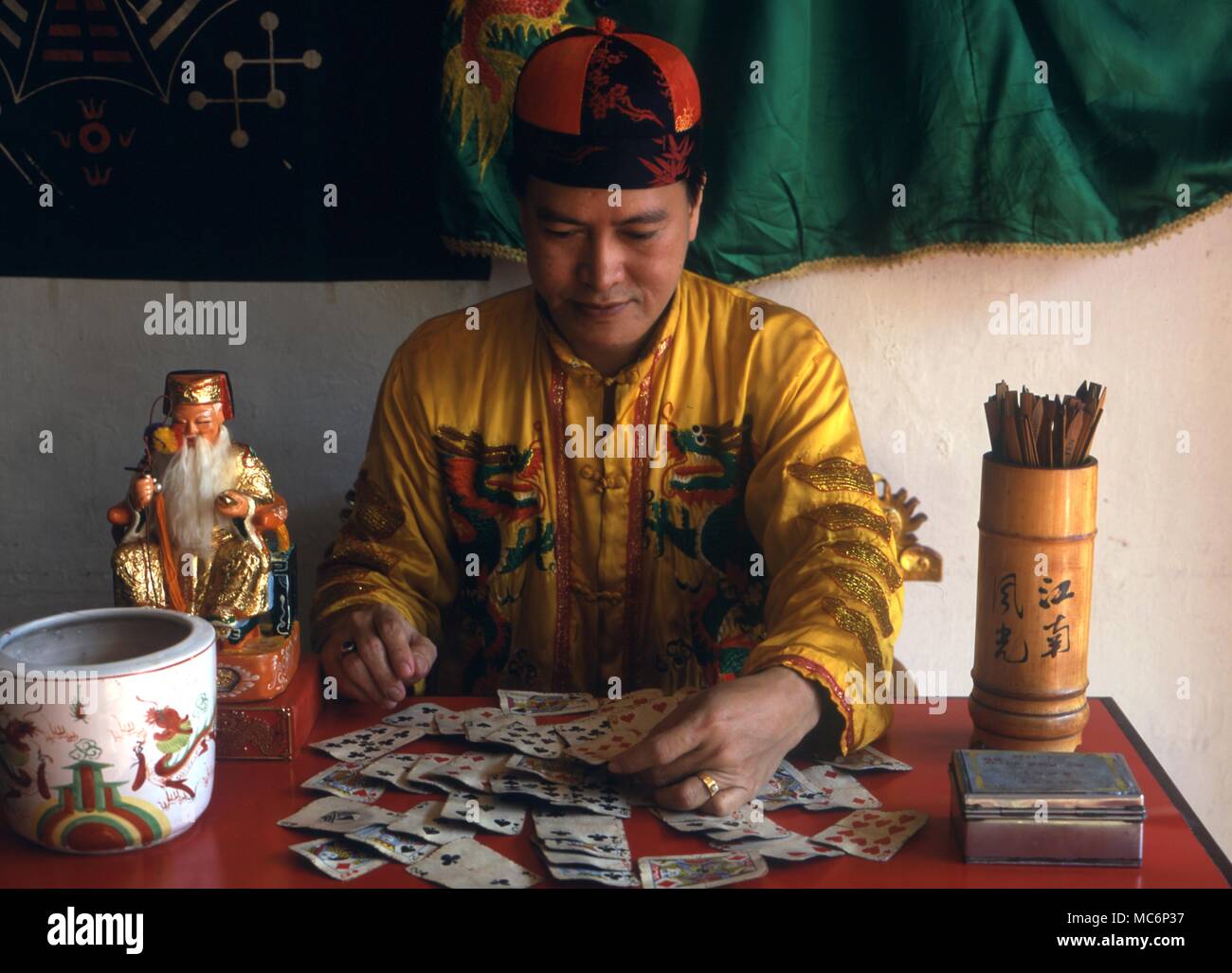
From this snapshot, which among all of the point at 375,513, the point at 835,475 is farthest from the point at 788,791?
the point at 375,513

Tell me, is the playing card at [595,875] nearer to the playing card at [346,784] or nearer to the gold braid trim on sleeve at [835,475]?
the playing card at [346,784]

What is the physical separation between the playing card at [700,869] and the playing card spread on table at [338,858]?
270 mm

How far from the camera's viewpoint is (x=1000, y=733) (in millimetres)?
1571

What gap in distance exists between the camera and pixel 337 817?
1.43 m

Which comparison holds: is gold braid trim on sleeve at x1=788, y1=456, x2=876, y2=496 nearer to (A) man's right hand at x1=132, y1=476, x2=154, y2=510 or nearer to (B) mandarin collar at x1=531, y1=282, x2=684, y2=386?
(B) mandarin collar at x1=531, y1=282, x2=684, y2=386

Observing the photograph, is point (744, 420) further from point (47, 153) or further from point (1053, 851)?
point (47, 153)

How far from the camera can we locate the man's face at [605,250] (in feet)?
6.40

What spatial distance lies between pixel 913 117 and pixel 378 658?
1.37m

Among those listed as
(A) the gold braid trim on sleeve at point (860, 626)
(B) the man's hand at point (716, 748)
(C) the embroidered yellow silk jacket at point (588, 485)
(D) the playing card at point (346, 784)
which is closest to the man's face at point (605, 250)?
(C) the embroidered yellow silk jacket at point (588, 485)

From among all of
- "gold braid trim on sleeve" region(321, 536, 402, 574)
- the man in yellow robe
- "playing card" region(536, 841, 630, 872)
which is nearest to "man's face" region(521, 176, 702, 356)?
the man in yellow robe

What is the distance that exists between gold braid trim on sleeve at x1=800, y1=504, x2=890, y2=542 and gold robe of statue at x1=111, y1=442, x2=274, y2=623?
771 mm

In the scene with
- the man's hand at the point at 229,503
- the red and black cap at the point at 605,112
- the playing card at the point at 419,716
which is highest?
the red and black cap at the point at 605,112

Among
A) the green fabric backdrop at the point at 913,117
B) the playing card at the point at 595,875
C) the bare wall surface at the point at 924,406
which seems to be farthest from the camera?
the bare wall surface at the point at 924,406
